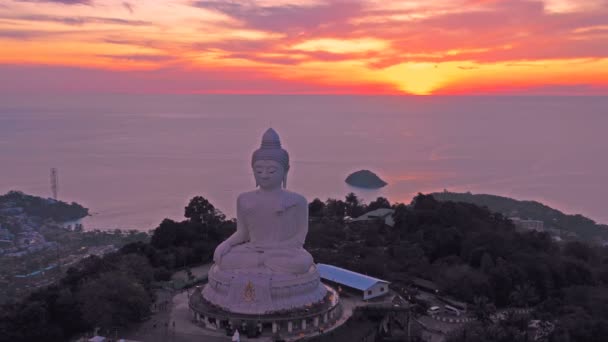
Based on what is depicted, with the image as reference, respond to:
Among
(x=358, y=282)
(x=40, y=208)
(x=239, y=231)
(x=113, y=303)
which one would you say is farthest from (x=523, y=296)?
(x=40, y=208)

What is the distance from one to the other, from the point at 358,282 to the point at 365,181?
43.8m

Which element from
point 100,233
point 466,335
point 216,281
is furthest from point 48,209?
point 466,335

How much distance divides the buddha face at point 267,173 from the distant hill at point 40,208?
3215 centimetres

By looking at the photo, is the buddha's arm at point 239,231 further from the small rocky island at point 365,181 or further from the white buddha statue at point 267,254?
the small rocky island at point 365,181

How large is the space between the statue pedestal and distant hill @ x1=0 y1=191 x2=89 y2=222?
104ft

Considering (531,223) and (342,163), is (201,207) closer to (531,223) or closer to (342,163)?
(531,223)

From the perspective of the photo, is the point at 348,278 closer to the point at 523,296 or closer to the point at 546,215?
the point at 523,296

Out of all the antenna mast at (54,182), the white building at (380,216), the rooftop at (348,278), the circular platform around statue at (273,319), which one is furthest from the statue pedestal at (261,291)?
the antenna mast at (54,182)

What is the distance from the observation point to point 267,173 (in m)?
18.3

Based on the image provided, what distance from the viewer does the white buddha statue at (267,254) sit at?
17531 mm

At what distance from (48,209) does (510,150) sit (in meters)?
73.5

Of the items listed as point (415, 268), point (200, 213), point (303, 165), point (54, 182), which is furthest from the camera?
point (303, 165)

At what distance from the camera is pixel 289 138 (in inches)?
4535

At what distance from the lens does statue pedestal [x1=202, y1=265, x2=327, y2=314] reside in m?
17.4
